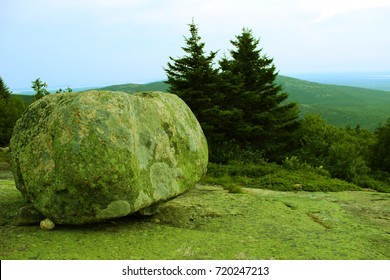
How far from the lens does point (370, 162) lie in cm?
3947

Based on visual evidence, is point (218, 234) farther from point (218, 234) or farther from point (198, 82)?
point (198, 82)

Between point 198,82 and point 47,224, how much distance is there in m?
23.0

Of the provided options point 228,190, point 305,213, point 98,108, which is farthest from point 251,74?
point 98,108

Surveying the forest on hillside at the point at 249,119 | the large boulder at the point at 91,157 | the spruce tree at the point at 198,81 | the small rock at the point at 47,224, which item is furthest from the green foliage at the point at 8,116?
the small rock at the point at 47,224

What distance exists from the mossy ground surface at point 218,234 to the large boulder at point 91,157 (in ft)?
1.87

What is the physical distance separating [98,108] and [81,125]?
49 cm

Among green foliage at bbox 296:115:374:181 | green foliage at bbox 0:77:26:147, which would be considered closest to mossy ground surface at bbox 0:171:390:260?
green foliage at bbox 296:115:374:181

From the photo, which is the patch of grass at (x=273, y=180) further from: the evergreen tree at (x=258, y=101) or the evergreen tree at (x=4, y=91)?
the evergreen tree at (x=4, y=91)

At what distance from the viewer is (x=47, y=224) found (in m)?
7.39

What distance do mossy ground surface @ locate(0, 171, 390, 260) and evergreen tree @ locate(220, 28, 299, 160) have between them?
22527 mm

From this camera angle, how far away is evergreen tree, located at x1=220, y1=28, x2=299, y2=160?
3328cm

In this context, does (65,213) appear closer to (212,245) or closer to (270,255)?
(212,245)

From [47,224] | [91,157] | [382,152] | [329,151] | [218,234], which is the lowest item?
[382,152]

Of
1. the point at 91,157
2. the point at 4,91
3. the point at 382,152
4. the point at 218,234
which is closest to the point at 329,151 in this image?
the point at 382,152
